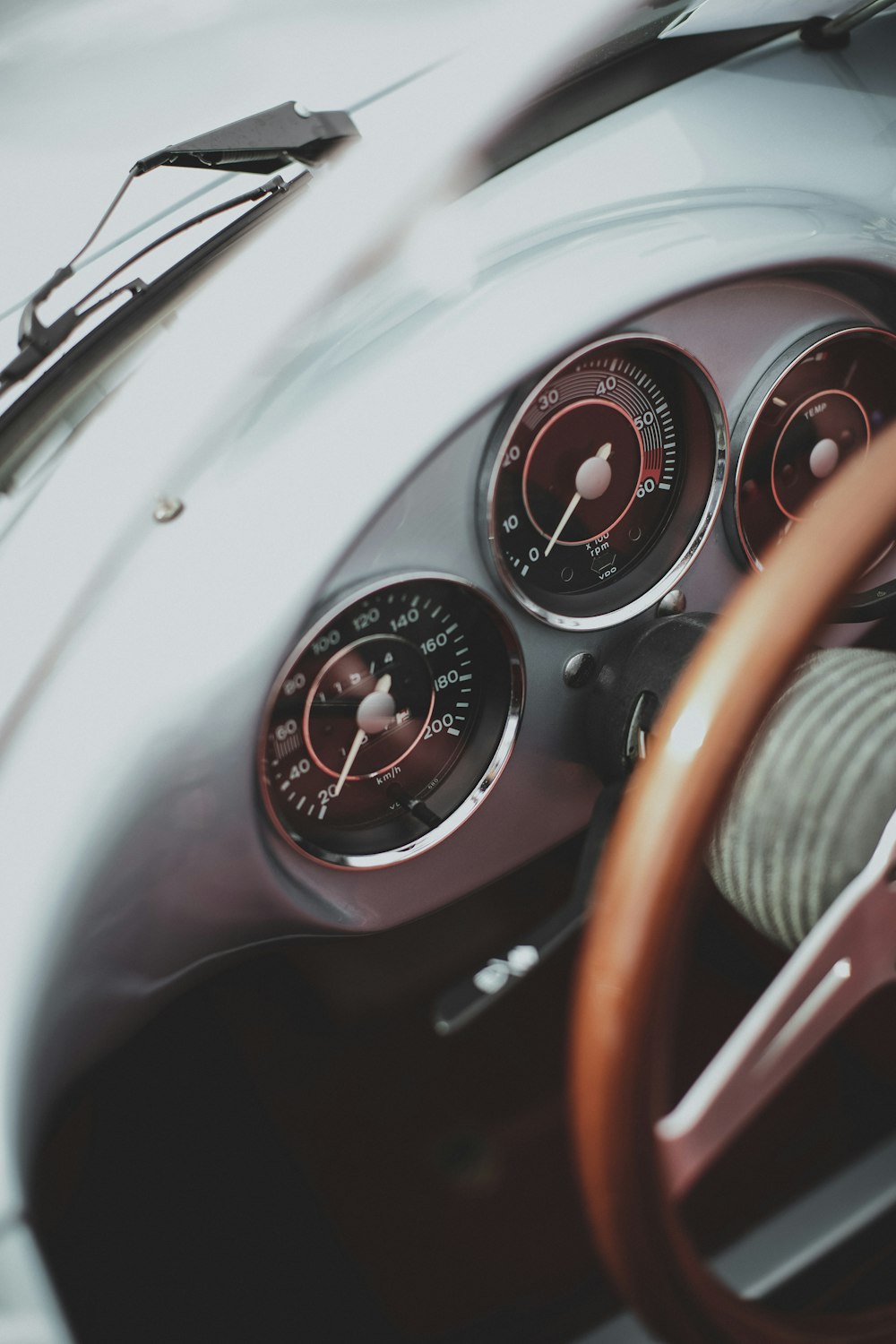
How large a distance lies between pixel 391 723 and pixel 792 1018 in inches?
19.6

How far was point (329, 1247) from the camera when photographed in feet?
4.20

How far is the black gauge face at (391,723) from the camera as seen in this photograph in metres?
0.98

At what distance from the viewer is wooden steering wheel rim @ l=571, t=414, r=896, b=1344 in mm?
568

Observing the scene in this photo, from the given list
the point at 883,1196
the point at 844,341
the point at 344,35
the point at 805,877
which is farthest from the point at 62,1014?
the point at 344,35

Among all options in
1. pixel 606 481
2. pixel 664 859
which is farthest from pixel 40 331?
pixel 664 859

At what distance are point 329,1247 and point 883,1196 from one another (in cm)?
65

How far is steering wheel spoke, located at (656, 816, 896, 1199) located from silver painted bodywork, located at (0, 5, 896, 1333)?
454 mm

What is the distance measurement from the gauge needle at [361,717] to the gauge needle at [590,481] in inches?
8.7

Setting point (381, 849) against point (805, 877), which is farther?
point (381, 849)

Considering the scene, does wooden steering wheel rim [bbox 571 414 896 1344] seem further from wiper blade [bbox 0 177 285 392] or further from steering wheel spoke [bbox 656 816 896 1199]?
wiper blade [bbox 0 177 285 392]

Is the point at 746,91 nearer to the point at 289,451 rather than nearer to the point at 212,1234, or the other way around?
the point at 289,451

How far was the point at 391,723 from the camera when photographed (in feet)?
3.47

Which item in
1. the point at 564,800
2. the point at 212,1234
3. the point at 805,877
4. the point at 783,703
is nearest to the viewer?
the point at 805,877

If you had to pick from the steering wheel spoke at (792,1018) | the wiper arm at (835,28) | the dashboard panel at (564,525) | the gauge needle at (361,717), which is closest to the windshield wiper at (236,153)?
the dashboard panel at (564,525)
